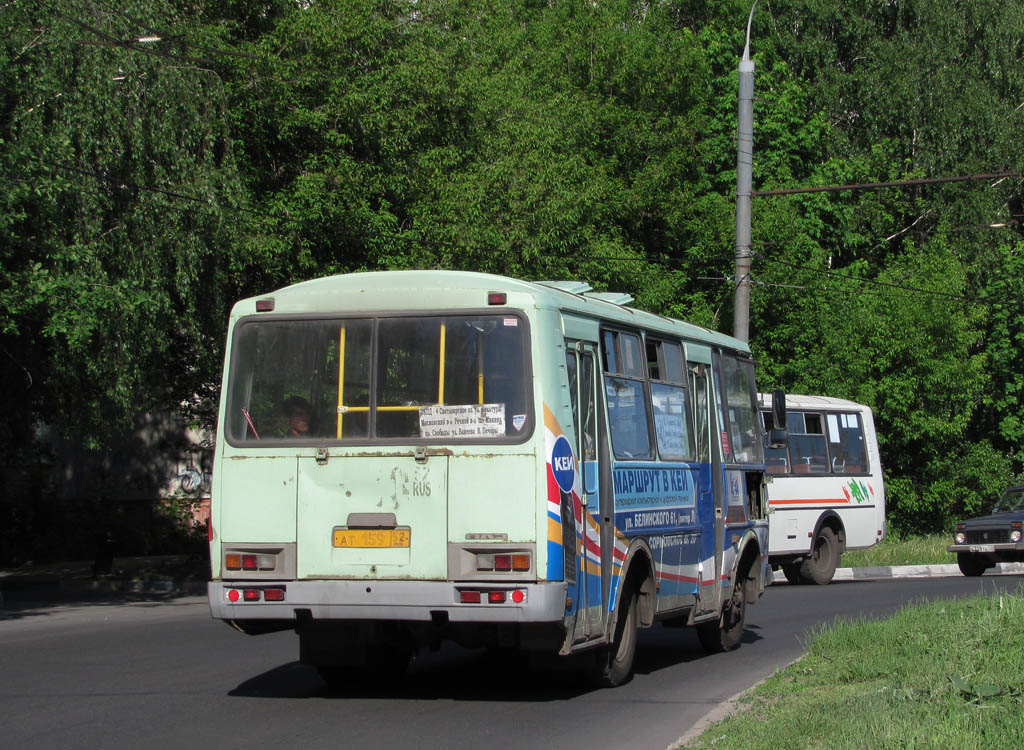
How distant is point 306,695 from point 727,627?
503 centimetres

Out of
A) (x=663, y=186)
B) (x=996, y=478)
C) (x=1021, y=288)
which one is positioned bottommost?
(x=996, y=478)

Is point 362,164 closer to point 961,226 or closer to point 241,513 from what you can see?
point 241,513

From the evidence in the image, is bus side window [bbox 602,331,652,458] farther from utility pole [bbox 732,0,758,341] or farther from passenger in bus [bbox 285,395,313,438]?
utility pole [bbox 732,0,758,341]

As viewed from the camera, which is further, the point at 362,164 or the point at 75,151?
the point at 362,164

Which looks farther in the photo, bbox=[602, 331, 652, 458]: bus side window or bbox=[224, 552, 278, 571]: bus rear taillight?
bbox=[602, 331, 652, 458]: bus side window

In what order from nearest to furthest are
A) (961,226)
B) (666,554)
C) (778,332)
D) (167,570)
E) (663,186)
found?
(666,554) → (167,570) → (778,332) → (663,186) → (961,226)

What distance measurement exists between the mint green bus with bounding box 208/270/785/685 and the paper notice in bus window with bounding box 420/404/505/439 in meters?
0.01

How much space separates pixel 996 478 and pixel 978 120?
13.2 m

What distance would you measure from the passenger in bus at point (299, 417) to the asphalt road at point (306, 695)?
1967 millimetres


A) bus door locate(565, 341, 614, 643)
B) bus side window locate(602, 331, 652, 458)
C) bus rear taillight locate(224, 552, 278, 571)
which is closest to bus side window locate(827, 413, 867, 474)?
bus side window locate(602, 331, 652, 458)

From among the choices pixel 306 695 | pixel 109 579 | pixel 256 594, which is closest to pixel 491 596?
pixel 256 594

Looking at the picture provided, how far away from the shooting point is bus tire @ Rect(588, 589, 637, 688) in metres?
11.0

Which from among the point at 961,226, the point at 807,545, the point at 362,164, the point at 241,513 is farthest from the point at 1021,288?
the point at 241,513

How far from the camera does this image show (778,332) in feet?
122
